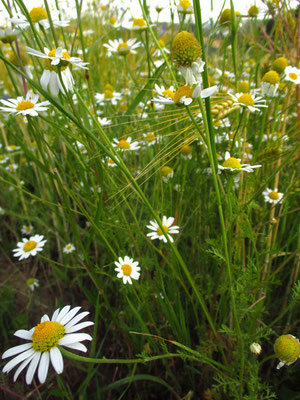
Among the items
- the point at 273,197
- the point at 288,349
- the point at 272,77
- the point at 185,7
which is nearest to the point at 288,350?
the point at 288,349

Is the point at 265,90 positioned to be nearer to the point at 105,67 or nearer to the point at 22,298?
the point at 22,298

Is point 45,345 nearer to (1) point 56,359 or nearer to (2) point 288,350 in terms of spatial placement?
(1) point 56,359

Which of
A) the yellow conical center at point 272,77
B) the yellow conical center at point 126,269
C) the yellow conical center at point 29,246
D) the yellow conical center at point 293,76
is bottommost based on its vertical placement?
the yellow conical center at point 29,246

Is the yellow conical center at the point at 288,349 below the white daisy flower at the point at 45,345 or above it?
below

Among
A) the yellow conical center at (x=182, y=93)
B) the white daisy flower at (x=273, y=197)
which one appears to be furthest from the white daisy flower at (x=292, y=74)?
the yellow conical center at (x=182, y=93)

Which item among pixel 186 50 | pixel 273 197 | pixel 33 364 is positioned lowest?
pixel 273 197

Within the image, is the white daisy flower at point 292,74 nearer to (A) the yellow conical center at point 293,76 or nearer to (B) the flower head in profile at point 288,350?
(A) the yellow conical center at point 293,76
